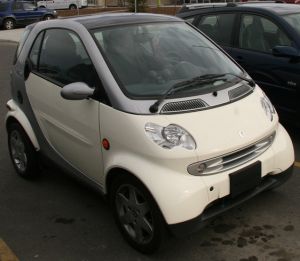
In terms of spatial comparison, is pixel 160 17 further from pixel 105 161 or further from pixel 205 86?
pixel 105 161

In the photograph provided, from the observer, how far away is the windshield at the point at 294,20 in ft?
18.2

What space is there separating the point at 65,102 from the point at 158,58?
33.3 inches

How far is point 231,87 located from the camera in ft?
12.5

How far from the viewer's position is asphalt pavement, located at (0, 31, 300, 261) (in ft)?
11.4

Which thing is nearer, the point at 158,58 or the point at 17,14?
the point at 158,58

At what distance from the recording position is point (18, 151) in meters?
4.97

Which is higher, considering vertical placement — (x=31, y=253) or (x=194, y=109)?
(x=194, y=109)

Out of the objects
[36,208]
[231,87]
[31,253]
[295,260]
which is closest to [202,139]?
[231,87]

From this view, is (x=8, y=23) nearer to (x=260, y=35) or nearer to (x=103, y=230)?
(x=260, y=35)

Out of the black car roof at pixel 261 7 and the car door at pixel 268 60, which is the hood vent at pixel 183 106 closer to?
the car door at pixel 268 60

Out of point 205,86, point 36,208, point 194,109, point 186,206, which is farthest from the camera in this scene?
point 36,208

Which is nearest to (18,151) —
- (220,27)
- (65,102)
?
(65,102)

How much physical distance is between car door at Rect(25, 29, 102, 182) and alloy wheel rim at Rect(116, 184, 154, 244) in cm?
32

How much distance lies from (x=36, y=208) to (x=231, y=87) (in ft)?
6.72
